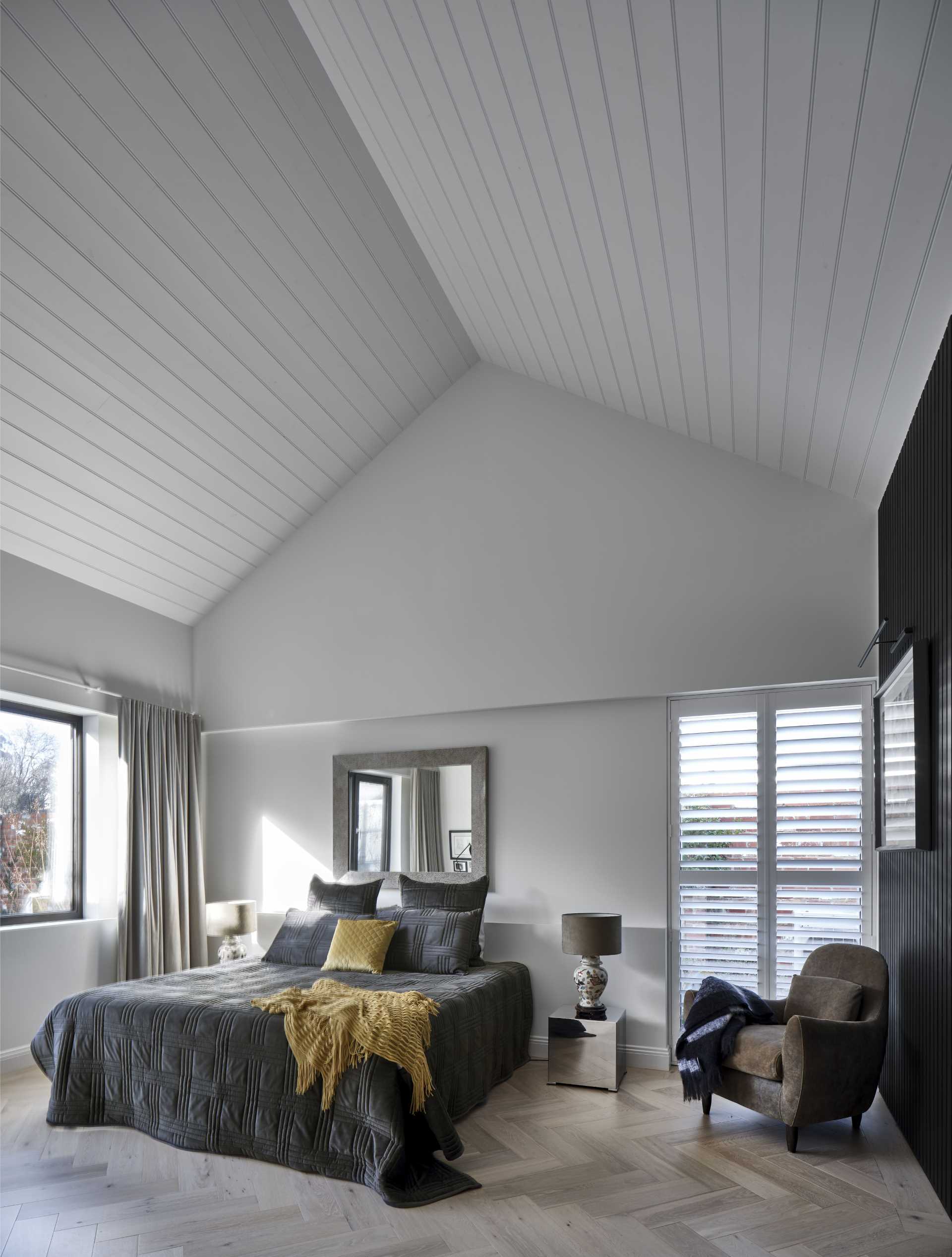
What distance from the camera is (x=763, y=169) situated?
2.60 metres

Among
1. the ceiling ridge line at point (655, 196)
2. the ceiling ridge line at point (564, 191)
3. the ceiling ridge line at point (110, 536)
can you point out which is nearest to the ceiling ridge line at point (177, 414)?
the ceiling ridge line at point (110, 536)

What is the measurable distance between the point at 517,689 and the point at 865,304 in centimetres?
299

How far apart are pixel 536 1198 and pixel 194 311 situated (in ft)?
12.8

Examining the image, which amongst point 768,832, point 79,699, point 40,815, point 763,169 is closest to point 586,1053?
point 768,832

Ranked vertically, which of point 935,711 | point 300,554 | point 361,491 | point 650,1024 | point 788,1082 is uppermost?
point 361,491

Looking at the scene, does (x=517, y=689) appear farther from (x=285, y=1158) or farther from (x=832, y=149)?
(x=832, y=149)

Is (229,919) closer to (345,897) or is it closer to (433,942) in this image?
(345,897)

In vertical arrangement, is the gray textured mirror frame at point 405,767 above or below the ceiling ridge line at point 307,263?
below

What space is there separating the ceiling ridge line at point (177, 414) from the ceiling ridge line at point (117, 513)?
460 mm

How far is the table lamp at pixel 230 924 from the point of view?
5.68m

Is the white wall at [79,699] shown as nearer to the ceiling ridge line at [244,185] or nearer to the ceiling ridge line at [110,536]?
the ceiling ridge line at [110,536]

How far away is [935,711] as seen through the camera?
10.6 feet

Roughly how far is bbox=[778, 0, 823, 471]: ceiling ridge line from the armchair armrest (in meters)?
2.54

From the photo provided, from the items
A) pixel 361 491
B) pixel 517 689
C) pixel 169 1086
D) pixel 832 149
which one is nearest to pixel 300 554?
pixel 361 491
